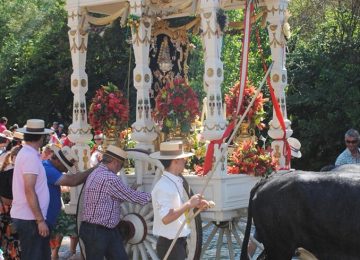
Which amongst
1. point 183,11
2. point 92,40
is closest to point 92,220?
point 183,11

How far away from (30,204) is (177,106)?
7.96 ft

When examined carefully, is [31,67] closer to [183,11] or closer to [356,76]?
[356,76]

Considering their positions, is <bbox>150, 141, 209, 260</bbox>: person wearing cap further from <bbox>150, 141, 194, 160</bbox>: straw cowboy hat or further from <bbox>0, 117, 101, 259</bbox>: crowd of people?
<bbox>0, 117, 101, 259</bbox>: crowd of people

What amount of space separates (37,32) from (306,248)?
75.5 ft

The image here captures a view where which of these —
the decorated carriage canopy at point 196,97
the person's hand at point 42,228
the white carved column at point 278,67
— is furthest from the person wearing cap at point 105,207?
the white carved column at point 278,67

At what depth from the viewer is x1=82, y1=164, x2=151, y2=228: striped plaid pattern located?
6793 millimetres

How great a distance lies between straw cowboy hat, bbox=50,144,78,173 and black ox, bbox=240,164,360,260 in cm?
A: 264

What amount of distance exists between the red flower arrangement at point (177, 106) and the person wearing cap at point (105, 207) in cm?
162

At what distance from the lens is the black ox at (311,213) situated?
6.07 meters

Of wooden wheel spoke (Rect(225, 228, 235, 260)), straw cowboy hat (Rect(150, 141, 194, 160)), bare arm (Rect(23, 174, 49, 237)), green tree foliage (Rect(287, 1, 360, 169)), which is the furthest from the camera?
green tree foliage (Rect(287, 1, 360, 169))

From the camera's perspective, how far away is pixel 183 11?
9.88 metres

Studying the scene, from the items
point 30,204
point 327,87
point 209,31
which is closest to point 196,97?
point 209,31

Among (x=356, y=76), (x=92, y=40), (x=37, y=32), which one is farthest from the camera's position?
(x=37, y=32)

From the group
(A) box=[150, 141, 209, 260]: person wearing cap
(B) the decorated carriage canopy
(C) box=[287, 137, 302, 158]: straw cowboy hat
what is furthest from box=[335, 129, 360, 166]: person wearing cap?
(A) box=[150, 141, 209, 260]: person wearing cap
